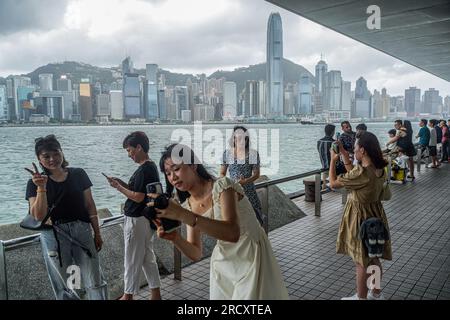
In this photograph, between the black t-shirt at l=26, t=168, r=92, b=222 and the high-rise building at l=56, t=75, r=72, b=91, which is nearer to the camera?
the black t-shirt at l=26, t=168, r=92, b=222

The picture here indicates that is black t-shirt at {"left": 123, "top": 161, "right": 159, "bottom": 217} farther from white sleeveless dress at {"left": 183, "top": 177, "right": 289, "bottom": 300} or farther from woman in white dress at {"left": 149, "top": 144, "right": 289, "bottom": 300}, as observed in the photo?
white sleeveless dress at {"left": 183, "top": 177, "right": 289, "bottom": 300}

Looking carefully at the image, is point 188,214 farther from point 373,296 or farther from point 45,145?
point 373,296

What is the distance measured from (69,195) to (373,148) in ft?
7.29

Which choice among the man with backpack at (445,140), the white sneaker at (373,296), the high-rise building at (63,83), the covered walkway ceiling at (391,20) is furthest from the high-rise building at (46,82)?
the man with backpack at (445,140)

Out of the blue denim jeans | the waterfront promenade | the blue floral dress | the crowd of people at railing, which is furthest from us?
the blue floral dress

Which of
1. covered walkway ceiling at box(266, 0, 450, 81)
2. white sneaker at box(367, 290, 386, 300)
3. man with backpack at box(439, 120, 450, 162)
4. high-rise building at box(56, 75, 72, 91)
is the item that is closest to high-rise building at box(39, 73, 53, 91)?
high-rise building at box(56, 75, 72, 91)

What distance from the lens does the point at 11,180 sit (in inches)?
1153

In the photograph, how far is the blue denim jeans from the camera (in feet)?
8.41

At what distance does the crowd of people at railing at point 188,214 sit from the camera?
162 centimetres

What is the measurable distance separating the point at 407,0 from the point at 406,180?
5.23m

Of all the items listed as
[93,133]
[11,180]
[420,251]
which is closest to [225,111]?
[420,251]

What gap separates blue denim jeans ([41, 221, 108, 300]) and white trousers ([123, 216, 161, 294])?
1.05 ft

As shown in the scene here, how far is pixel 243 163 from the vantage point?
13.3ft

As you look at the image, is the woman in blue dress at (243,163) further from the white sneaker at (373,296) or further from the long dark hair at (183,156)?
the long dark hair at (183,156)
